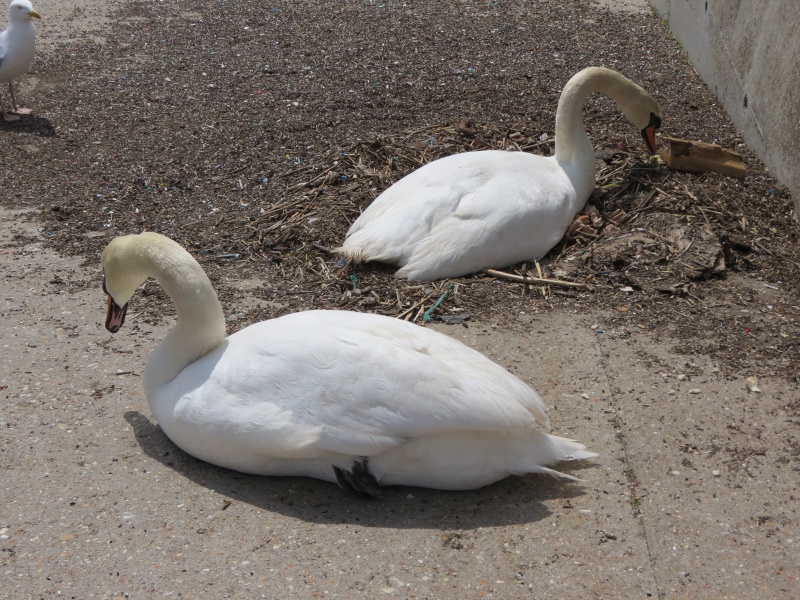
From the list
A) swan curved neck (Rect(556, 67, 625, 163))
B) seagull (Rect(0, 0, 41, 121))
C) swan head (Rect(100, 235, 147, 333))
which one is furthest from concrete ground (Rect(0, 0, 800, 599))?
seagull (Rect(0, 0, 41, 121))

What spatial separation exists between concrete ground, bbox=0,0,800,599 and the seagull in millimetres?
4777

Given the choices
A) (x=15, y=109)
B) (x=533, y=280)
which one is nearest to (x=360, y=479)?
(x=533, y=280)

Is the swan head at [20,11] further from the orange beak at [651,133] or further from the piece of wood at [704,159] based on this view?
the piece of wood at [704,159]

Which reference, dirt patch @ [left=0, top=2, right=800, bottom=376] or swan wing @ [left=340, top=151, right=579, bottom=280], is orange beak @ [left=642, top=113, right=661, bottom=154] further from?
swan wing @ [left=340, top=151, right=579, bottom=280]

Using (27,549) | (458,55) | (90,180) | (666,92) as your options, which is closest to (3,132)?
(90,180)

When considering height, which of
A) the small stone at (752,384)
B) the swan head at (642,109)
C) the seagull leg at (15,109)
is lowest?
the seagull leg at (15,109)

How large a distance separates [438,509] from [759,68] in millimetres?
5605

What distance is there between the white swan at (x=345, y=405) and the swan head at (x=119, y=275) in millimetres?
40

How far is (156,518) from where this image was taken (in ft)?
12.6

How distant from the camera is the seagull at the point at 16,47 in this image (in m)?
8.86

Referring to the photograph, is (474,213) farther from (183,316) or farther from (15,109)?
(15,109)

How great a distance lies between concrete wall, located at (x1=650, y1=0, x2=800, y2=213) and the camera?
6965 millimetres

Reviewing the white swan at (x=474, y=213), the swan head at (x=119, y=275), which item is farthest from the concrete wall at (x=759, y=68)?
the swan head at (x=119, y=275)

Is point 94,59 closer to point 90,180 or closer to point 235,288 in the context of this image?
point 90,180
